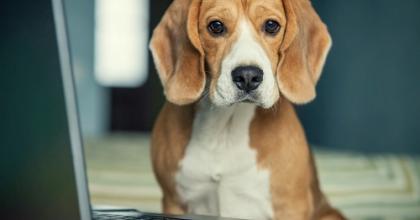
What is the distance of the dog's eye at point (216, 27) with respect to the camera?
1.10 m

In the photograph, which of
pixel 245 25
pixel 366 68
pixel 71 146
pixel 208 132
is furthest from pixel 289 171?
pixel 366 68

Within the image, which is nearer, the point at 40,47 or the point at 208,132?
the point at 40,47

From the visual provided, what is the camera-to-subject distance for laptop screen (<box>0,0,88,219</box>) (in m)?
0.68

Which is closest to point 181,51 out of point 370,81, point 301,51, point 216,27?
point 216,27

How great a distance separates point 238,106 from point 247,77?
195 mm

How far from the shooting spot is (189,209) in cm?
126

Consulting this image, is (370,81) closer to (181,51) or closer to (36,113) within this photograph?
(181,51)

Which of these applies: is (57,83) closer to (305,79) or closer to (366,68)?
(305,79)

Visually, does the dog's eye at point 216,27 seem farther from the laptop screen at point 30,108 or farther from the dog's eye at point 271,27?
the laptop screen at point 30,108

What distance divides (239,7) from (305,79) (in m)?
0.15

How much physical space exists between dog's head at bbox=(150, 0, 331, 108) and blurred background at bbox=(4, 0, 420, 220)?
0.22 m

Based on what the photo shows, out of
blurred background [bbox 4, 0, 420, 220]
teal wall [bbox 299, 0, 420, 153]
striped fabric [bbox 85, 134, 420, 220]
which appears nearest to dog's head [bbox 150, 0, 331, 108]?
blurred background [bbox 4, 0, 420, 220]

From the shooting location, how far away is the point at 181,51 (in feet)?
3.69

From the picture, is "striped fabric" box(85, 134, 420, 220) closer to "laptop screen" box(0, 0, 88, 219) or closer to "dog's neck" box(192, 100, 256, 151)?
"dog's neck" box(192, 100, 256, 151)
